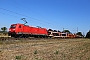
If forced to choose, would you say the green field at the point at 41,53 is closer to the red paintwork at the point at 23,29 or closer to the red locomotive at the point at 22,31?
the red locomotive at the point at 22,31

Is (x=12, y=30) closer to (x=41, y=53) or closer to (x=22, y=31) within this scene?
(x=22, y=31)

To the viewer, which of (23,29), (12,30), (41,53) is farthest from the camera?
(23,29)

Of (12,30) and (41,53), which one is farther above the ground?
(12,30)

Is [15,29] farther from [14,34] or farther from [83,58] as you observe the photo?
[83,58]

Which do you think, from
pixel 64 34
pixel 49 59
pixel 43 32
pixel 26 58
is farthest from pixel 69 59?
pixel 64 34

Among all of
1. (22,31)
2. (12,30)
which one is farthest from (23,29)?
(12,30)

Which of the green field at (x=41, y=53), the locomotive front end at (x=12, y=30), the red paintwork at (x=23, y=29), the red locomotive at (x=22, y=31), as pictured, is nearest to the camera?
the green field at (x=41, y=53)

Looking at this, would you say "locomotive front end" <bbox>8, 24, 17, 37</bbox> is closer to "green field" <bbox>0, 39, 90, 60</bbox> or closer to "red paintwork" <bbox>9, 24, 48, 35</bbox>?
"red paintwork" <bbox>9, 24, 48, 35</bbox>

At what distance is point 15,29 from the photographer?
115ft

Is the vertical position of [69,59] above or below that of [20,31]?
below

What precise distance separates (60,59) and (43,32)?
37.9 metres

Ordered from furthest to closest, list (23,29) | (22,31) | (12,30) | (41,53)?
1. (23,29)
2. (22,31)
3. (12,30)
4. (41,53)

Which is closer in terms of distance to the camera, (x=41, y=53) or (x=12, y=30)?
(x=41, y=53)

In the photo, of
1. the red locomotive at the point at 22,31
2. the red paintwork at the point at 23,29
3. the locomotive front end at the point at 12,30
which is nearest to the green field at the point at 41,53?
the locomotive front end at the point at 12,30
